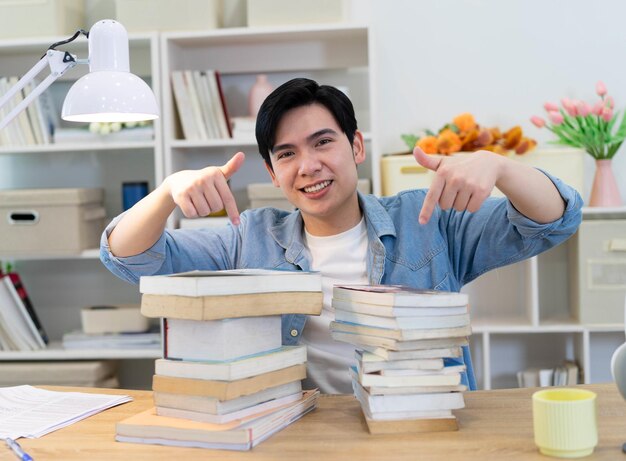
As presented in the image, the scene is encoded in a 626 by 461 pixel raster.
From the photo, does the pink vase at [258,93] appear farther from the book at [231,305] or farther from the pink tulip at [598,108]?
the book at [231,305]

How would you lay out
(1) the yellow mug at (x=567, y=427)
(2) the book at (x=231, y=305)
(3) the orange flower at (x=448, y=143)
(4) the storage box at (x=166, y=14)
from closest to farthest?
(1) the yellow mug at (x=567, y=427) → (2) the book at (x=231, y=305) → (3) the orange flower at (x=448, y=143) → (4) the storage box at (x=166, y=14)

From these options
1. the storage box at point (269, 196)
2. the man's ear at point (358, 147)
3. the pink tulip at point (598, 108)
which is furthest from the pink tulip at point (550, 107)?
the man's ear at point (358, 147)

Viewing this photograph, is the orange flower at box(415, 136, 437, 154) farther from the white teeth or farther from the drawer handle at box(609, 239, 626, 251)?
the white teeth

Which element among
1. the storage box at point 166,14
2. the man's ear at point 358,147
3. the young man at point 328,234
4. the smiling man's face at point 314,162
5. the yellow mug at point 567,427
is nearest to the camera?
the yellow mug at point 567,427

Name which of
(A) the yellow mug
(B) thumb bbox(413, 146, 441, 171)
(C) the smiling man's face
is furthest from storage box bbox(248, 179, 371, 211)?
(A) the yellow mug

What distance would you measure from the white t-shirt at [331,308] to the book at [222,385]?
17.4 inches

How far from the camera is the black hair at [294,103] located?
1822 millimetres

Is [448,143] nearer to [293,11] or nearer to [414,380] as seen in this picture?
[293,11]

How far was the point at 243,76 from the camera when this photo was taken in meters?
3.30

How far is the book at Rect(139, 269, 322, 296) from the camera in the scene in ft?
4.02

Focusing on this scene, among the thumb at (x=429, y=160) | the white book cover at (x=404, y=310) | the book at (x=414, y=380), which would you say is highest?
the thumb at (x=429, y=160)

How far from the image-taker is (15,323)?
3082 mm

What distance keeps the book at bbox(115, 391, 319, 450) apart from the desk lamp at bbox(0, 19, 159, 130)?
529 mm

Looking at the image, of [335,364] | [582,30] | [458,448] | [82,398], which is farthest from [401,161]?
[458,448]
